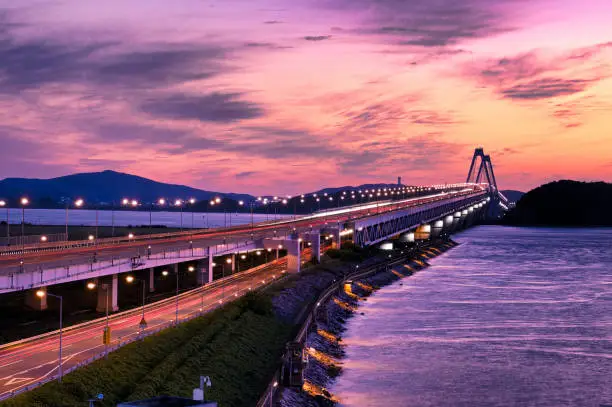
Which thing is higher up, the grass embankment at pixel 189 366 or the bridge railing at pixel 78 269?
the bridge railing at pixel 78 269

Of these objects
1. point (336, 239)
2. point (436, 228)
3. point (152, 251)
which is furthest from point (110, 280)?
point (436, 228)

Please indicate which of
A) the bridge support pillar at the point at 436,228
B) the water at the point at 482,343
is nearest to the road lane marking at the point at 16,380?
the water at the point at 482,343

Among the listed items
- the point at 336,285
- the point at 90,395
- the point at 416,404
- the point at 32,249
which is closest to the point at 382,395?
the point at 416,404

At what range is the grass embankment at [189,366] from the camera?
28.1m

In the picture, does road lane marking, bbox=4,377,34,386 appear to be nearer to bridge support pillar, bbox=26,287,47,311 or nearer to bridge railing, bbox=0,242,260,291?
bridge railing, bbox=0,242,260,291

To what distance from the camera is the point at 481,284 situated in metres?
92.3

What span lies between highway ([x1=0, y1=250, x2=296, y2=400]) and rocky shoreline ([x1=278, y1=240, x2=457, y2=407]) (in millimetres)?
7770

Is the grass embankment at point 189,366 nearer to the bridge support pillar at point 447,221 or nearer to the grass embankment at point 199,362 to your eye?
the grass embankment at point 199,362

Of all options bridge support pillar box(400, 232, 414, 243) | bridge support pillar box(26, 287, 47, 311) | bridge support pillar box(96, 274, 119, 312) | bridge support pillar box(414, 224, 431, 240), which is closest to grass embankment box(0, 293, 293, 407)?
bridge support pillar box(96, 274, 119, 312)

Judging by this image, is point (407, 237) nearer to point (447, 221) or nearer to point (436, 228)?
point (436, 228)

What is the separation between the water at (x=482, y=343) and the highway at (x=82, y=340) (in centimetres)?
1164

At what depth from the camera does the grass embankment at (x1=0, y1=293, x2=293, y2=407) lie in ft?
92.2

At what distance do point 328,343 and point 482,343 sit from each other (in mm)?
13220

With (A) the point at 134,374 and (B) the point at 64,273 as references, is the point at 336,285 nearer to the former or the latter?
(B) the point at 64,273
